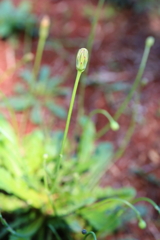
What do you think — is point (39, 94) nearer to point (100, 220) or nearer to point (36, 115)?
point (36, 115)

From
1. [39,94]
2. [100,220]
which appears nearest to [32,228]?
[100,220]

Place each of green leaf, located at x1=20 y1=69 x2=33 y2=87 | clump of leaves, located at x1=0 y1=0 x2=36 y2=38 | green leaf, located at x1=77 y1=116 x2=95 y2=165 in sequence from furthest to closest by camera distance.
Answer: clump of leaves, located at x1=0 y1=0 x2=36 y2=38 → green leaf, located at x1=20 y1=69 x2=33 y2=87 → green leaf, located at x1=77 y1=116 x2=95 y2=165

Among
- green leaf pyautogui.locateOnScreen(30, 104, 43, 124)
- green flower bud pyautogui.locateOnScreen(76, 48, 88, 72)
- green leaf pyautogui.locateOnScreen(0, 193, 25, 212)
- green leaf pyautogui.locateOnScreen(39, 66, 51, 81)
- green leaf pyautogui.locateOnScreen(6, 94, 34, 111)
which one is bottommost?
green leaf pyautogui.locateOnScreen(0, 193, 25, 212)

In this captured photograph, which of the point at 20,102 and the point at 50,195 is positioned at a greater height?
the point at 20,102

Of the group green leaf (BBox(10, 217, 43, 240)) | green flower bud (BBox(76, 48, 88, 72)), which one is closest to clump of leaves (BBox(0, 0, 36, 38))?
green leaf (BBox(10, 217, 43, 240))

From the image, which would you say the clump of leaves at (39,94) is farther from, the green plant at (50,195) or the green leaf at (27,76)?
the green plant at (50,195)

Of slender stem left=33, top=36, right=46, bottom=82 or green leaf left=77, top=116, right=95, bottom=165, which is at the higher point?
slender stem left=33, top=36, right=46, bottom=82

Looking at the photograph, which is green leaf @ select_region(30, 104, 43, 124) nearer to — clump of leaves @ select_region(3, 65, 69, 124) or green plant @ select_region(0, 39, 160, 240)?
clump of leaves @ select_region(3, 65, 69, 124)

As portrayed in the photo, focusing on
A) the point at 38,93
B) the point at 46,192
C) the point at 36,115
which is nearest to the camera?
the point at 46,192
